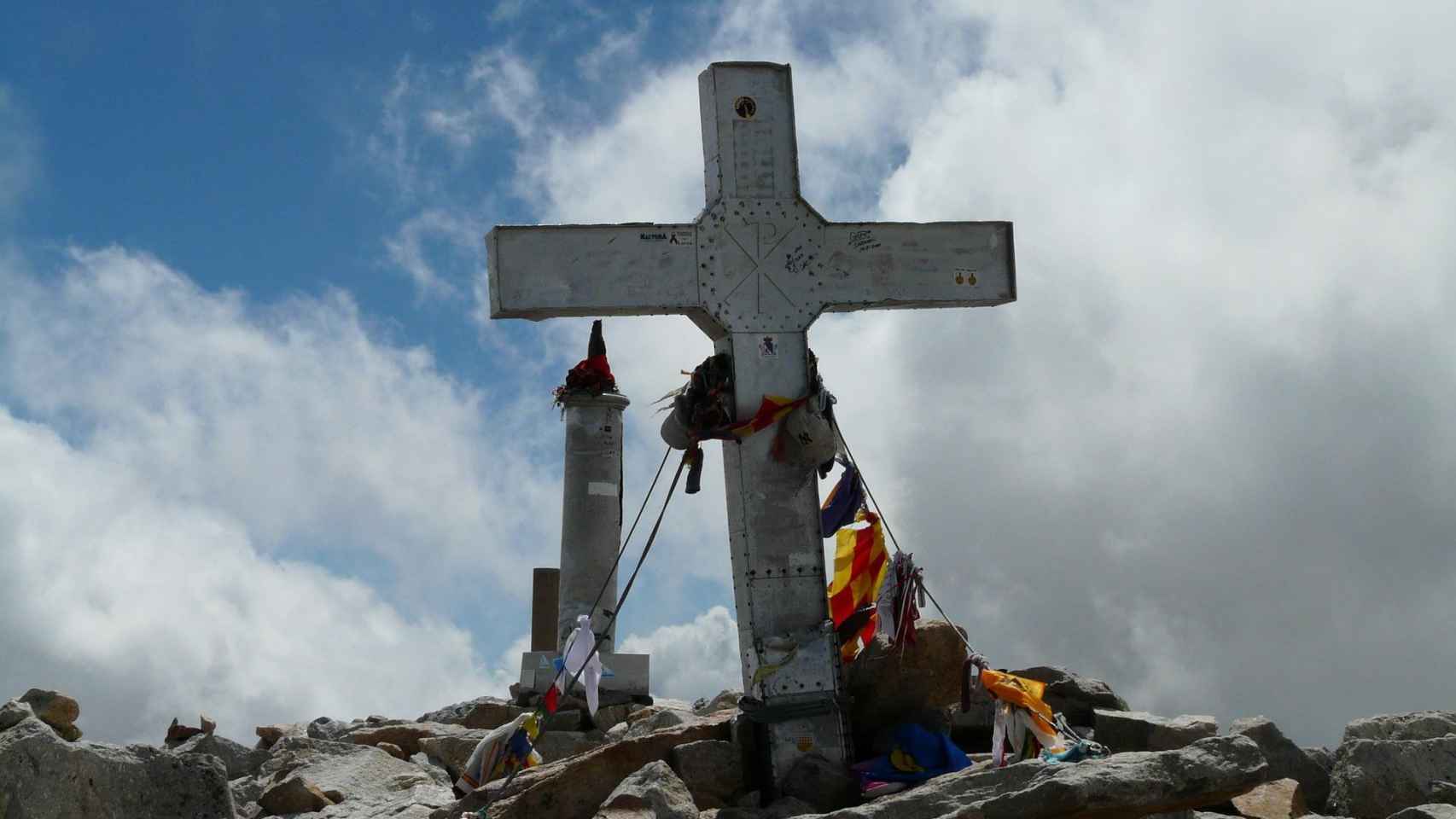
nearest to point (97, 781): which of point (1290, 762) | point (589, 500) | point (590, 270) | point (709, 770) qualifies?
point (709, 770)

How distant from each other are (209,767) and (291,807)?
9.15ft

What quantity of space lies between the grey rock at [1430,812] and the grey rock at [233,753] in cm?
1033

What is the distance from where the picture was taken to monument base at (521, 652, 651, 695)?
19.6 meters

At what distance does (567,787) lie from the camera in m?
9.00

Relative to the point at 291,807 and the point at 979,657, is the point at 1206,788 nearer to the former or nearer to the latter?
the point at 979,657

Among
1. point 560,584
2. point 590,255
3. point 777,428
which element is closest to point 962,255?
point 777,428

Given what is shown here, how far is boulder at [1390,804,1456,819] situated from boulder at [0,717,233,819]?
20.4ft

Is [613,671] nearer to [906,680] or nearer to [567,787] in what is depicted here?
[906,680]

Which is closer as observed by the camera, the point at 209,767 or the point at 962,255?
the point at 209,767

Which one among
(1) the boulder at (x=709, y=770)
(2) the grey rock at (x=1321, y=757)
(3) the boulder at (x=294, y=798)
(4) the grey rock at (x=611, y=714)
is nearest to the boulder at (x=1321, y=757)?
(2) the grey rock at (x=1321, y=757)

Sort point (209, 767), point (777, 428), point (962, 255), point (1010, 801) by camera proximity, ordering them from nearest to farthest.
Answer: point (1010, 801) → point (209, 767) → point (777, 428) → point (962, 255)

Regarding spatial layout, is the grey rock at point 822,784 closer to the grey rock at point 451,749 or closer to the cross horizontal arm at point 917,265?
the cross horizontal arm at point 917,265

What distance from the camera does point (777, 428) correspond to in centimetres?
1056

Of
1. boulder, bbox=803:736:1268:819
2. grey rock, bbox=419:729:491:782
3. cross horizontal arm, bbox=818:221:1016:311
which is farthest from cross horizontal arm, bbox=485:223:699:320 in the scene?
grey rock, bbox=419:729:491:782
